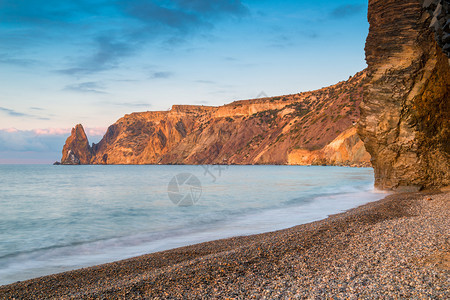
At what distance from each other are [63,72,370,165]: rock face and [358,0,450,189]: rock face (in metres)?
54.6

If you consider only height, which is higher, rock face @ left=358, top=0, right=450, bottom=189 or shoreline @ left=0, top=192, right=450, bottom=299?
rock face @ left=358, top=0, right=450, bottom=189

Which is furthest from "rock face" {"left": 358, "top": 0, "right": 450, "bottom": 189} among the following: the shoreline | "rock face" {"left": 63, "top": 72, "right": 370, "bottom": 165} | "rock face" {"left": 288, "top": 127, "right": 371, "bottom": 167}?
"rock face" {"left": 288, "top": 127, "right": 371, "bottom": 167}

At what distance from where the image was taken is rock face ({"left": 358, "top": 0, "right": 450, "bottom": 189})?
46.1 ft

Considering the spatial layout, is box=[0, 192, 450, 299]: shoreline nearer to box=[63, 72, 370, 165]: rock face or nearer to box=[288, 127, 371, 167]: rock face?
box=[63, 72, 370, 165]: rock face

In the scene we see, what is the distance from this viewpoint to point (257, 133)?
4872 inches

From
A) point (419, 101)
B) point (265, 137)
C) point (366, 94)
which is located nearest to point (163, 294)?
point (419, 101)

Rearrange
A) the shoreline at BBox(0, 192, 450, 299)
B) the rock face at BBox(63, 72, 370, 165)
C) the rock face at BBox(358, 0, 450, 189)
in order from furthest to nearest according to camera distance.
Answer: the rock face at BBox(63, 72, 370, 165), the rock face at BBox(358, 0, 450, 189), the shoreline at BBox(0, 192, 450, 299)

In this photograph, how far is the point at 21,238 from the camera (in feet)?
39.7

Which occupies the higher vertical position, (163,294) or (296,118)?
(296,118)

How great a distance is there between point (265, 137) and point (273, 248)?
4464 inches

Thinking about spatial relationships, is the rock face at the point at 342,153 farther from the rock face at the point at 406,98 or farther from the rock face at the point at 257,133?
the rock face at the point at 406,98

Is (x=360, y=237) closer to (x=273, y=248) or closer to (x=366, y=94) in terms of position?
(x=273, y=248)

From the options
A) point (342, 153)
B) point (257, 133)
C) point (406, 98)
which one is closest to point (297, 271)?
point (406, 98)

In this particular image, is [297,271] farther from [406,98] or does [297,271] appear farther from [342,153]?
[342,153]
